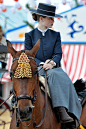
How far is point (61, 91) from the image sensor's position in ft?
10.2

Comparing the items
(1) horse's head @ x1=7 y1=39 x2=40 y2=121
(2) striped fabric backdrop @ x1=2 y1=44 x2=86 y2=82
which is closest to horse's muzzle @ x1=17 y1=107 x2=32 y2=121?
(1) horse's head @ x1=7 y1=39 x2=40 y2=121

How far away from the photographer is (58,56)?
3316 mm

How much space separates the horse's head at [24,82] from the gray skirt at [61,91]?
672 millimetres

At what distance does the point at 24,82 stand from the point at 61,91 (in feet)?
3.22

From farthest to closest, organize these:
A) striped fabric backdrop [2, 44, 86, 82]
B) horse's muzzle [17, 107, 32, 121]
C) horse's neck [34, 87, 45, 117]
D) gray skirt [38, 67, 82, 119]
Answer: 1. striped fabric backdrop [2, 44, 86, 82]
2. gray skirt [38, 67, 82, 119]
3. horse's neck [34, 87, 45, 117]
4. horse's muzzle [17, 107, 32, 121]

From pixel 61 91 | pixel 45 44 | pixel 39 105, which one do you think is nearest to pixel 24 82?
pixel 39 105

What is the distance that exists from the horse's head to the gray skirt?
0.67 metres

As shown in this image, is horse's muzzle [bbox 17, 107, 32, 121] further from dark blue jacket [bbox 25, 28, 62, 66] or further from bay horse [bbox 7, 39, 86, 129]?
dark blue jacket [bbox 25, 28, 62, 66]

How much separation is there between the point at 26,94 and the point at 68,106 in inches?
45.3

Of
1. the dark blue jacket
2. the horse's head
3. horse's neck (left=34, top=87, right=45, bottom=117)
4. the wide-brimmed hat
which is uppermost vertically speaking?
the wide-brimmed hat

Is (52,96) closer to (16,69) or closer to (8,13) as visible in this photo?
(16,69)

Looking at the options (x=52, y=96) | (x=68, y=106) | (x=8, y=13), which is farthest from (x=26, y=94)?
(x=8, y=13)

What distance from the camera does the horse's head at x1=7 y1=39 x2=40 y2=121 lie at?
2207mm

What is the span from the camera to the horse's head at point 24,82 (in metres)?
2.21
